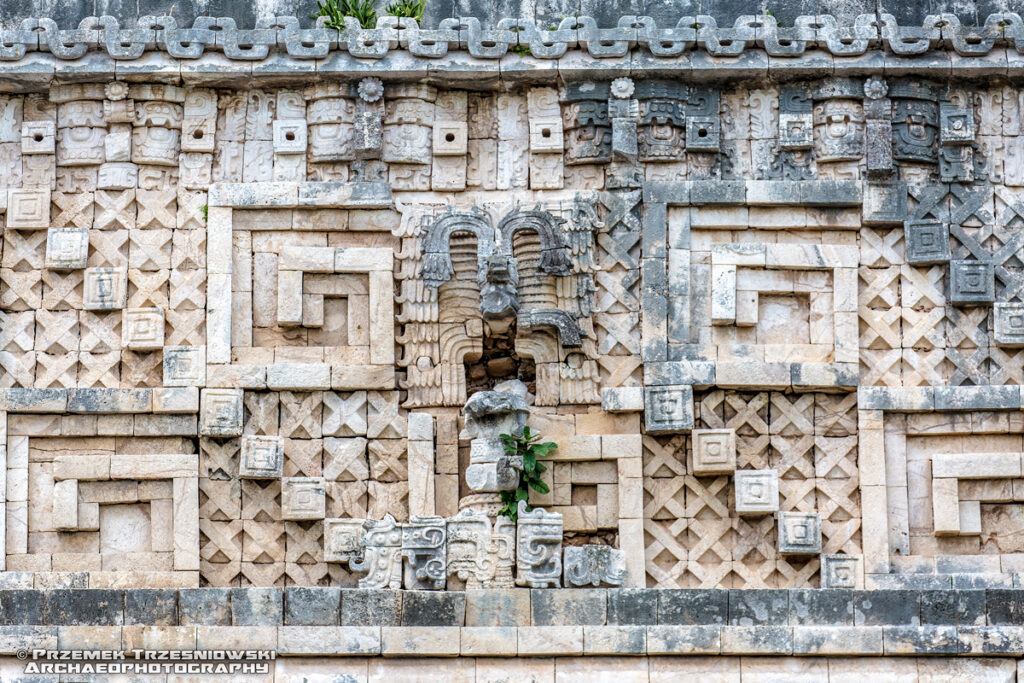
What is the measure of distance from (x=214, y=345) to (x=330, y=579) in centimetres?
213

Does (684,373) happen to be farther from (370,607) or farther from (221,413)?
(221,413)

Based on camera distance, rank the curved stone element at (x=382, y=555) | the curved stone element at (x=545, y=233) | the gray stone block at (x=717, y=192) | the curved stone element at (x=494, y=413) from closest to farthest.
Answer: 1. the curved stone element at (x=382, y=555)
2. the curved stone element at (x=494, y=413)
3. the curved stone element at (x=545, y=233)
4. the gray stone block at (x=717, y=192)

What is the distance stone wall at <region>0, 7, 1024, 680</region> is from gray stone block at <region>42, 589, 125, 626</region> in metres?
0.92

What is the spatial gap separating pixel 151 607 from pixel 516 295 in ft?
12.6

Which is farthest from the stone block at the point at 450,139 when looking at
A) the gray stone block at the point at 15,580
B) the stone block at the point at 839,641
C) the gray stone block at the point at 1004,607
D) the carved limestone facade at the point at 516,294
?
the gray stone block at the point at 1004,607

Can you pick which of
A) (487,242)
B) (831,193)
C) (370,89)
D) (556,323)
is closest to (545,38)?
(370,89)

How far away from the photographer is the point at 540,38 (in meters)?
16.2

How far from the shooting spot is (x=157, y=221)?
53.6 feet

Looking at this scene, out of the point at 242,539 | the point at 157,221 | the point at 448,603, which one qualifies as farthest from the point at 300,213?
the point at 448,603

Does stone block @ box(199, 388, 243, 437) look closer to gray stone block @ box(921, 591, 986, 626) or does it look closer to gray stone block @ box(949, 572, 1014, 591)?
gray stone block @ box(921, 591, 986, 626)

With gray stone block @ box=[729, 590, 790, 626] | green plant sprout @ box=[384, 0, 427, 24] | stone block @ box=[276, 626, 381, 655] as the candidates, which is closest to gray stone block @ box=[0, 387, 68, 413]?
stone block @ box=[276, 626, 381, 655]

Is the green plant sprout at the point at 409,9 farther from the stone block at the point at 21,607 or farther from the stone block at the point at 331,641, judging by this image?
the stone block at the point at 21,607

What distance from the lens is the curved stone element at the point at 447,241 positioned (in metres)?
16.0

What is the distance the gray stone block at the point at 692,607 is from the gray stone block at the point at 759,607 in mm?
65
